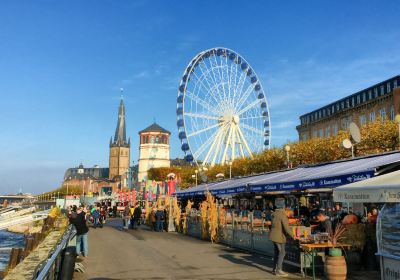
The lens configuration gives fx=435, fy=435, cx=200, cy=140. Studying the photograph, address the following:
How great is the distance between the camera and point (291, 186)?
54.9 ft

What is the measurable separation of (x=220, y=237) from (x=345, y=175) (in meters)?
7.91

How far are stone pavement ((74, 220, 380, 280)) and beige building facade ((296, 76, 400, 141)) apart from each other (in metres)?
46.2

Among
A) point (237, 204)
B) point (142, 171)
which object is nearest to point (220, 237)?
point (237, 204)

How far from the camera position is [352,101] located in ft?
259

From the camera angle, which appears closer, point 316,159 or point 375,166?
point 375,166

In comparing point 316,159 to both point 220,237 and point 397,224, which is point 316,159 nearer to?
point 220,237

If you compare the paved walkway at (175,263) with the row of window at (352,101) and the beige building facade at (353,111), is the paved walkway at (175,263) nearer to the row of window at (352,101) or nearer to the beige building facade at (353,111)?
the beige building facade at (353,111)

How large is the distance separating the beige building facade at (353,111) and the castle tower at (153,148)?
78.3m

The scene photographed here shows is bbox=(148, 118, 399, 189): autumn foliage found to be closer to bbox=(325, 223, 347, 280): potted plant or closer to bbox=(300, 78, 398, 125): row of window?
bbox=(325, 223, 347, 280): potted plant

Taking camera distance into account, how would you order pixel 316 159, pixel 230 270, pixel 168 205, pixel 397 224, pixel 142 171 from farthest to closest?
pixel 142 171
pixel 316 159
pixel 168 205
pixel 230 270
pixel 397 224

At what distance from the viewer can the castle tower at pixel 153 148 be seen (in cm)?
A: 16762

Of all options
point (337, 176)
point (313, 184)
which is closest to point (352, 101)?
point (313, 184)

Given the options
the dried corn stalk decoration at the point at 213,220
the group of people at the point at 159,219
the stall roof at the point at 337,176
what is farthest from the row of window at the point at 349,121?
the stall roof at the point at 337,176

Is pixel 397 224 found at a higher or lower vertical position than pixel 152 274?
higher
